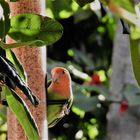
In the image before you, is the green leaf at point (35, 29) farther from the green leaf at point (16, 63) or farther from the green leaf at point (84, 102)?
the green leaf at point (84, 102)

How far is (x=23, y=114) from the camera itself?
1.26 ft

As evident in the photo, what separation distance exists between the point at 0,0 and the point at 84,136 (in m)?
1.33

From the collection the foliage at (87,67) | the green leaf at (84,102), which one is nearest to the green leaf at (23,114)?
the foliage at (87,67)

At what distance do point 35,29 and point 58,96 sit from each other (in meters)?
0.11

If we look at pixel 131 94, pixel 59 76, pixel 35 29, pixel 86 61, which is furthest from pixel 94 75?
pixel 35 29

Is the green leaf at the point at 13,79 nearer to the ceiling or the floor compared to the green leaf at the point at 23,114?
nearer to the ceiling

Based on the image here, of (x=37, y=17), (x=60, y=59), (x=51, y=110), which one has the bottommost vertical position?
(x=60, y=59)

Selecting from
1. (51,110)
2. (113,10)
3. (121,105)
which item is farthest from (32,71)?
(121,105)

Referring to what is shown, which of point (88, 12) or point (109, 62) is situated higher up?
point (88, 12)

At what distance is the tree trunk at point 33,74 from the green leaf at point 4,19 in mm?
63

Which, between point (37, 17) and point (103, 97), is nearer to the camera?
point (37, 17)

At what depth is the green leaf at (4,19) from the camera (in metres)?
0.38

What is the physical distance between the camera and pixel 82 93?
1445 millimetres

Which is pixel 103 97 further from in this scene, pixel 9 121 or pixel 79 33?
pixel 9 121
